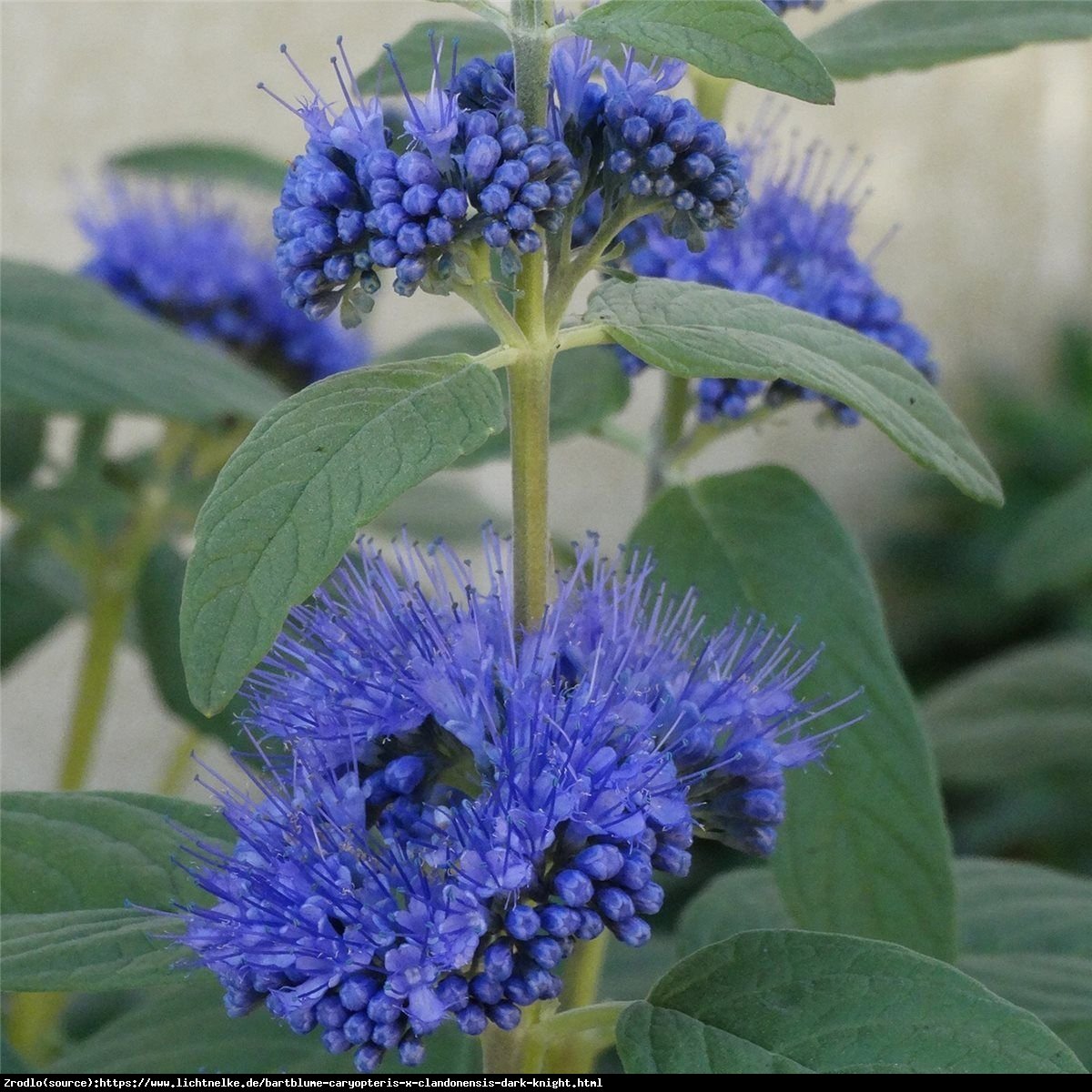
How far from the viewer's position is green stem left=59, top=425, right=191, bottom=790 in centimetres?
100

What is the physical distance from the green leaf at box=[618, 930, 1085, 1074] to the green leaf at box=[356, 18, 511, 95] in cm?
34

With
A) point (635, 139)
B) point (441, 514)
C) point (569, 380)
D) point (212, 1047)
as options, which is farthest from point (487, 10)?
point (441, 514)

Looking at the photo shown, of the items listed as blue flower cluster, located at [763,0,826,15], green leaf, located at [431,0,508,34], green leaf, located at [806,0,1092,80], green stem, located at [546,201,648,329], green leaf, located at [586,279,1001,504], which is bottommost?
green leaf, located at [586,279,1001,504]

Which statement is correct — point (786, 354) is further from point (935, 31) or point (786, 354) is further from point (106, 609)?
point (106, 609)

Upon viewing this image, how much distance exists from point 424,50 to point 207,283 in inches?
20.4

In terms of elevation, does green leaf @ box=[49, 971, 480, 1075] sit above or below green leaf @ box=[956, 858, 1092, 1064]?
below

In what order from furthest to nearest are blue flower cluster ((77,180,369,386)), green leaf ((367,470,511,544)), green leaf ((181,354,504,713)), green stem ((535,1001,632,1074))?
blue flower cluster ((77,180,369,386)) → green leaf ((367,470,511,544)) → green stem ((535,1001,632,1074)) → green leaf ((181,354,504,713))

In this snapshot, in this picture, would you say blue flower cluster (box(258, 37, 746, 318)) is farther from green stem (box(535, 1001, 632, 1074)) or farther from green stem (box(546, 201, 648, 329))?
green stem (box(535, 1001, 632, 1074))

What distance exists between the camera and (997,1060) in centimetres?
41

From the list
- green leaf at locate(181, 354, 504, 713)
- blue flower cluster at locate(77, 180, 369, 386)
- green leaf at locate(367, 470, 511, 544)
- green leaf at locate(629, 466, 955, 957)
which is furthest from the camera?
blue flower cluster at locate(77, 180, 369, 386)

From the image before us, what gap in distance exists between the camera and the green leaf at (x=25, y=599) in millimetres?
1028

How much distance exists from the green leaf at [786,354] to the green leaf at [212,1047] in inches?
11.8

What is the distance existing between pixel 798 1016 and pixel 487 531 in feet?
0.70

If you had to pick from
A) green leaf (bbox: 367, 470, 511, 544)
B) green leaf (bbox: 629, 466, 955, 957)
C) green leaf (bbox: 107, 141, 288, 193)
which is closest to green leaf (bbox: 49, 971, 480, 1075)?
green leaf (bbox: 629, 466, 955, 957)
